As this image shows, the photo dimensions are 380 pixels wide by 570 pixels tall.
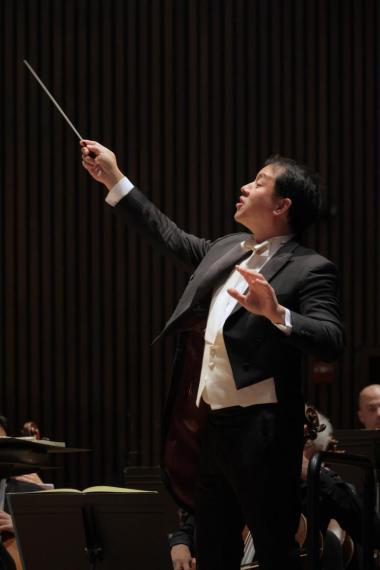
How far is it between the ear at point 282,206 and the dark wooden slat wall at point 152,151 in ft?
15.0

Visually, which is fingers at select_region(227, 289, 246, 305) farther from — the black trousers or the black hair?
the black hair

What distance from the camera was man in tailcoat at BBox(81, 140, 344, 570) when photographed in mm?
2268

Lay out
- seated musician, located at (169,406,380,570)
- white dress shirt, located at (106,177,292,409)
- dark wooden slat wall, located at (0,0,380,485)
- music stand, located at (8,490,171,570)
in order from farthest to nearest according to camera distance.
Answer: dark wooden slat wall, located at (0,0,380,485) → seated musician, located at (169,406,380,570) → music stand, located at (8,490,171,570) → white dress shirt, located at (106,177,292,409)

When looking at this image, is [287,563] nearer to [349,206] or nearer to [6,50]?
[349,206]

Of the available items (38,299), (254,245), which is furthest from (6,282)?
(254,245)

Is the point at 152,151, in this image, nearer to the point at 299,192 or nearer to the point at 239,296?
the point at 299,192

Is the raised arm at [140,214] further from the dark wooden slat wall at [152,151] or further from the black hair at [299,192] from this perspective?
the dark wooden slat wall at [152,151]

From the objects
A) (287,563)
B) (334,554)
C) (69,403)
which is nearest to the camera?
(287,563)

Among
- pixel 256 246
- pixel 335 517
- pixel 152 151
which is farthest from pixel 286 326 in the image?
pixel 152 151

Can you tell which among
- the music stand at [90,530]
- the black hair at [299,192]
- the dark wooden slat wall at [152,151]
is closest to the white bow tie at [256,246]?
the black hair at [299,192]

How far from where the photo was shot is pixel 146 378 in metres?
7.09

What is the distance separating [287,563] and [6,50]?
573cm

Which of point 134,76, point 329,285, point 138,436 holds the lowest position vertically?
point 138,436

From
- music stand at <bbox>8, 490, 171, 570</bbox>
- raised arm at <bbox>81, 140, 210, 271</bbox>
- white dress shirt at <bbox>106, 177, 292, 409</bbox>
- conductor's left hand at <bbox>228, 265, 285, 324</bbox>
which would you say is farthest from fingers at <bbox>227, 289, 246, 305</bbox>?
music stand at <bbox>8, 490, 171, 570</bbox>
